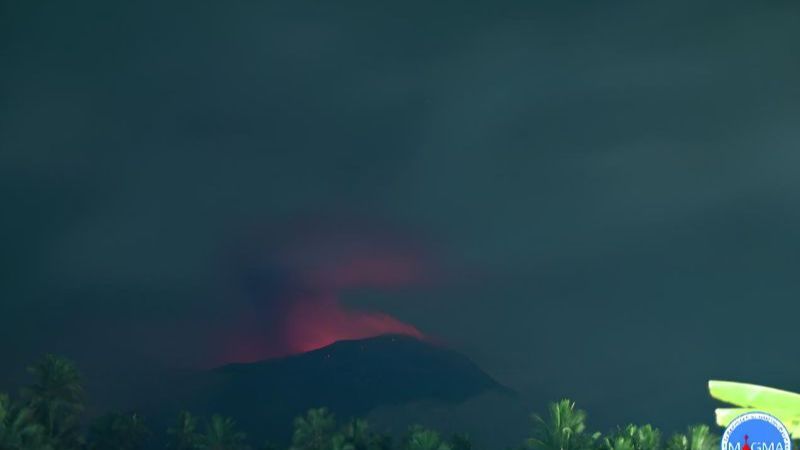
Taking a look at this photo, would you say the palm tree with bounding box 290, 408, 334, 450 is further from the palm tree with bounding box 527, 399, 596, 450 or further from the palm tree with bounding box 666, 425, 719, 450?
the palm tree with bounding box 666, 425, 719, 450

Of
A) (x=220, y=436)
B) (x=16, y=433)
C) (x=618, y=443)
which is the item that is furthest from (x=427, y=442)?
(x=16, y=433)

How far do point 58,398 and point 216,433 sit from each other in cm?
1426

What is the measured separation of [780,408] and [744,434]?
5686 millimetres

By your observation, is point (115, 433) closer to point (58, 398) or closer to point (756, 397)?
point (58, 398)

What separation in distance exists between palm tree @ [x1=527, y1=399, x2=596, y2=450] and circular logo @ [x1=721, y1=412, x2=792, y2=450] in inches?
1686

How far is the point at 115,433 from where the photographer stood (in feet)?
282

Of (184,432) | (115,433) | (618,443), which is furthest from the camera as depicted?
(184,432)

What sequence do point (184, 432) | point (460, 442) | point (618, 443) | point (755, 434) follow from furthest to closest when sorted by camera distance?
point (184, 432)
point (460, 442)
point (618, 443)
point (755, 434)

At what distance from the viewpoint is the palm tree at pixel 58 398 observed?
3105 inches

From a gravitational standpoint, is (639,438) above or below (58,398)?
below

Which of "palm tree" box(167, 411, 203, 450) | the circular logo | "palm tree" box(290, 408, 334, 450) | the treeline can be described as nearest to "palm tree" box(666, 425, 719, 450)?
the treeline

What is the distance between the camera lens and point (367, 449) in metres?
73.7

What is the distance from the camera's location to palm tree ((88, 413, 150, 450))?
85.5 metres

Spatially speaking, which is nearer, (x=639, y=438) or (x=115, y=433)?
(x=639, y=438)
